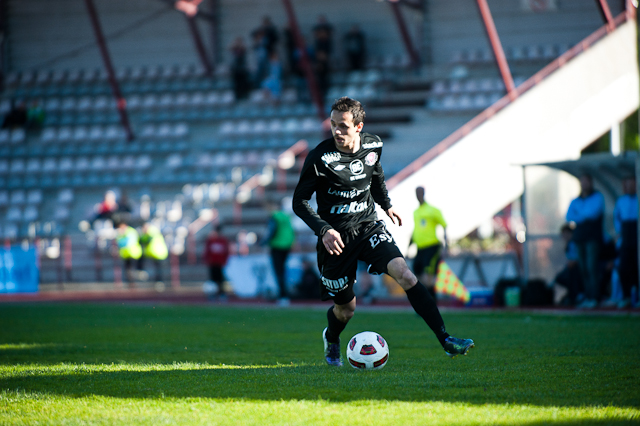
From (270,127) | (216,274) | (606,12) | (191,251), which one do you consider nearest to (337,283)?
(216,274)

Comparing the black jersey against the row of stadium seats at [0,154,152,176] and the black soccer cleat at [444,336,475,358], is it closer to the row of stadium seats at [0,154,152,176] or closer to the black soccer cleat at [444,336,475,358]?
the black soccer cleat at [444,336,475,358]

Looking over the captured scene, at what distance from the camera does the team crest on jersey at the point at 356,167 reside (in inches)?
257

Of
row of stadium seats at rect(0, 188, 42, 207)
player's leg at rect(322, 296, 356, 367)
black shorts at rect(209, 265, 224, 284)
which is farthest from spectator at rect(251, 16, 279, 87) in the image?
player's leg at rect(322, 296, 356, 367)

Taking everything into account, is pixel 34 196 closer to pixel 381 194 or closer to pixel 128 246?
pixel 128 246

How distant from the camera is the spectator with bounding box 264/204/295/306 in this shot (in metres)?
16.3

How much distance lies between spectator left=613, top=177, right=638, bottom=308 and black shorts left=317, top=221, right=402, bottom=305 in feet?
25.6

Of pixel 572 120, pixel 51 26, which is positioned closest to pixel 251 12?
pixel 51 26

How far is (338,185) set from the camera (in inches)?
256

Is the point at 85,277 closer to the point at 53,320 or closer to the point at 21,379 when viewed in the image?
the point at 53,320

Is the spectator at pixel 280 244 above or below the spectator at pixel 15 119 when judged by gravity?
below

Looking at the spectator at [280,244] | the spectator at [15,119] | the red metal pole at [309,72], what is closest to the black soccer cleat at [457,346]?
the spectator at [280,244]

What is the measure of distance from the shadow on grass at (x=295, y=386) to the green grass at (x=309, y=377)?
13 millimetres

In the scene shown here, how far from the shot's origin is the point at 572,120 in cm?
2058

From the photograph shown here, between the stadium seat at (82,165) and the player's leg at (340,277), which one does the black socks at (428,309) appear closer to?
the player's leg at (340,277)
